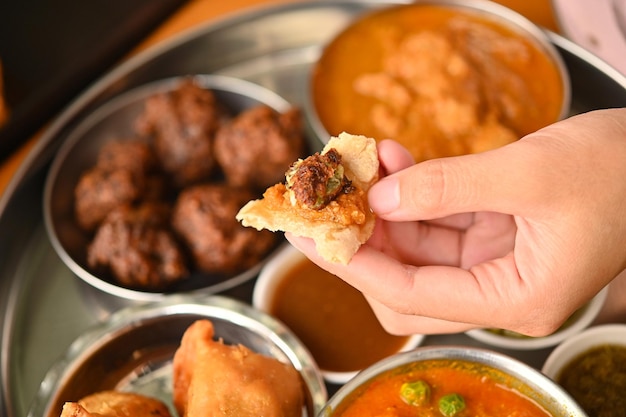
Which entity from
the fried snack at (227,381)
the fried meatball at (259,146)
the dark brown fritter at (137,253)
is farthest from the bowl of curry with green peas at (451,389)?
the fried meatball at (259,146)

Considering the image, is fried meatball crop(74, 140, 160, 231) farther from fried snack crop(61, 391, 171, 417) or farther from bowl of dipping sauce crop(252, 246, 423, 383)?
fried snack crop(61, 391, 171, 417)

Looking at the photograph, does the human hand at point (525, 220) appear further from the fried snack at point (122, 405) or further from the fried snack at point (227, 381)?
the fried snack at point (122, 405)

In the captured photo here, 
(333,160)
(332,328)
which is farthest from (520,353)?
(333,160)

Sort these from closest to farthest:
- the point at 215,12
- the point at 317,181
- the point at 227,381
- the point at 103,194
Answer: the point at 317,181, the point at 227,381, the point at 103,194, the point at 215,12

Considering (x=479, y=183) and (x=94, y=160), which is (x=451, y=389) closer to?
(x=479, y=183)

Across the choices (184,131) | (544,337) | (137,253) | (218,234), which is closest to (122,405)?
(137,253)

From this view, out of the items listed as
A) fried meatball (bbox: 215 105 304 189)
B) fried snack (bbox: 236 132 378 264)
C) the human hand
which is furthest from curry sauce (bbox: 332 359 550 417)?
fried meatball (bbox: 215 105 304 189)
